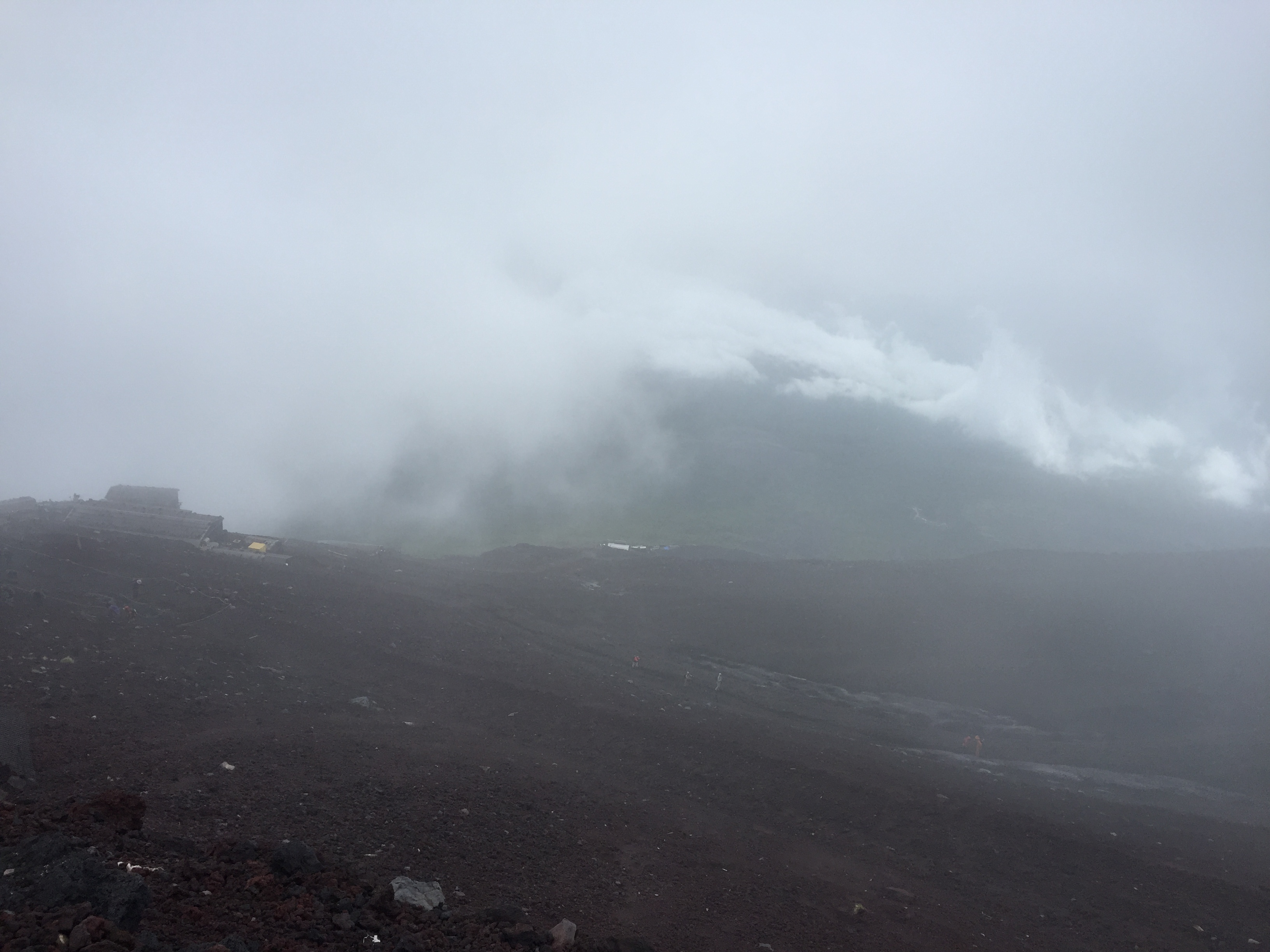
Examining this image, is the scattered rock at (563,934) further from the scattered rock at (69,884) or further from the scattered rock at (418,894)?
the scattered rock at (69,884)

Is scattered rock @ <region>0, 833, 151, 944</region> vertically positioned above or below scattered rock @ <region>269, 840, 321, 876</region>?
above

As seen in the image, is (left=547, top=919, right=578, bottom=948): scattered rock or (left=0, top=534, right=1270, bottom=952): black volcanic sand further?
(left=0, top=534, right=1270, bottom=952): black volcanic sand

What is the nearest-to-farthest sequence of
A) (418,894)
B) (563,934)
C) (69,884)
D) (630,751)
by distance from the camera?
(69,884), (563,934), (418,894), (630,751)

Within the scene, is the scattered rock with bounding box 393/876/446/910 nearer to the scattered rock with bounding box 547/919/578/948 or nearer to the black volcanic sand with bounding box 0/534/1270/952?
the black volcanic sand with bounding box 0/534/1270/952

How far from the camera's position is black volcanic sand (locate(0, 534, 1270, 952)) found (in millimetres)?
10766

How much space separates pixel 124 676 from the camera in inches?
645

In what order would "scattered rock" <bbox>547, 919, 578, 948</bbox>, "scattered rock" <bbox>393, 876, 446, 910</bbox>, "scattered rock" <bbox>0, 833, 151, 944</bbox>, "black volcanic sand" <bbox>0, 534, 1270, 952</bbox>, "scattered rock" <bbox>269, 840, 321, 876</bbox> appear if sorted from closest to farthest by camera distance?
"scattered rock" <bbox>0, 833, 151, 944</bbox> < "scattered rock" <bbox>547, 919, 578, 948</bbox> < "scattered rock" <bbox>269, 840, 321, 876</bbox> < "scattered rock" <bbox>393, 876, 446, 910</bbox> < "black volcanic sand" <bbox>0, 534, 1270, 952</bbox>

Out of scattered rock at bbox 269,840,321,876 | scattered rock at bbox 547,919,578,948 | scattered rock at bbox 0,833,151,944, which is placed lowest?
scattered rock at bbox 547,919,578,948

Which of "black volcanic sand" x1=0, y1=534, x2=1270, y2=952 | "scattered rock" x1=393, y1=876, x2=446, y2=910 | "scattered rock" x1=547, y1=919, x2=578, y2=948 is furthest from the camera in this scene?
"black volcanic sand" x1=0, y1=534, x2=1270, y2=952

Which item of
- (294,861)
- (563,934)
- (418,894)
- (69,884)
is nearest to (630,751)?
(418,894)

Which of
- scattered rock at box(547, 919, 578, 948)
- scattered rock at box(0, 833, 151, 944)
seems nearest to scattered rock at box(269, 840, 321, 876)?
scattered rock at box(0, 833, 151, 944)

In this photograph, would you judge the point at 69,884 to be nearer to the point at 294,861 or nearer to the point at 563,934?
the point at 294,861

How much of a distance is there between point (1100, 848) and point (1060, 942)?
4.30m

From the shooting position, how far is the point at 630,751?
17688 millimetres
